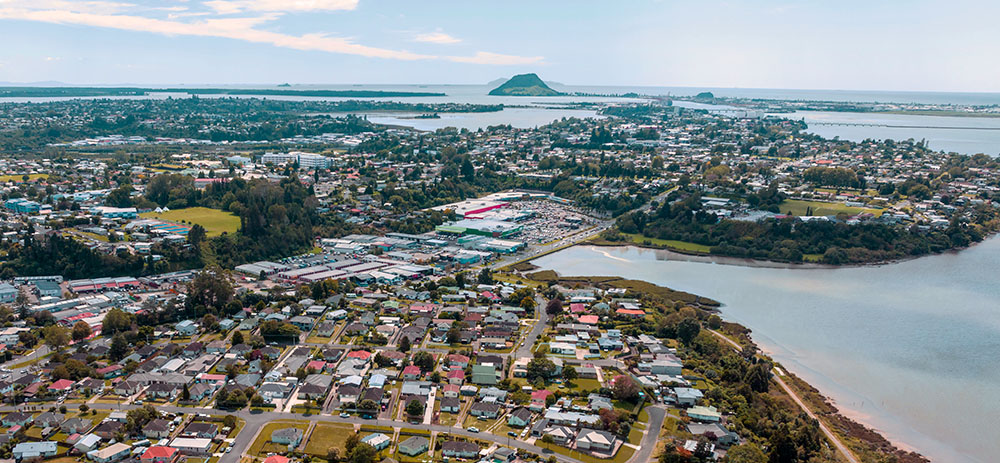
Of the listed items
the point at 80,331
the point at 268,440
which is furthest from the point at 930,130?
the point at 80,331

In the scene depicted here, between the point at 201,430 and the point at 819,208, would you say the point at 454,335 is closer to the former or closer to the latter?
the point at 201,430

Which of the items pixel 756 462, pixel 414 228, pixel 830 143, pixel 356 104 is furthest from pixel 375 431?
pixel 356 104

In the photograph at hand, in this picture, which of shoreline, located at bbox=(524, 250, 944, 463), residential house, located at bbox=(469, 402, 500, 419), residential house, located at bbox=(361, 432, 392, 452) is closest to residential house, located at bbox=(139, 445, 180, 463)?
residential house, located at bbox=(361, 432, 392, 452)

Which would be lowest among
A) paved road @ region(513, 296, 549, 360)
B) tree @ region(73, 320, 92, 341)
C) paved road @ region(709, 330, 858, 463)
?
paved road @ region(709, 330, 858, 463)

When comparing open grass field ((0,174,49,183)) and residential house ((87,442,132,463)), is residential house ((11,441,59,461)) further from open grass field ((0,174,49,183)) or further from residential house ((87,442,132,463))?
A: open grass field ((0,174,49,183))

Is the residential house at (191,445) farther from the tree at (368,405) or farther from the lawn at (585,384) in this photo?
the lawn at (585,384)
